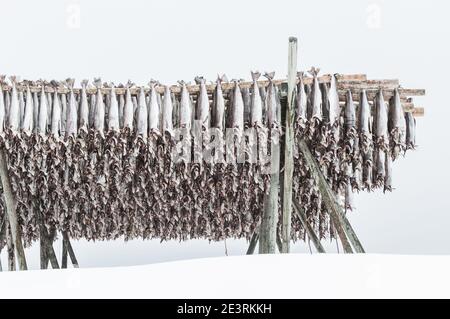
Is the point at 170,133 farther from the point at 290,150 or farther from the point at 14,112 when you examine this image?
the point at 14,112

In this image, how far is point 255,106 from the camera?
8.03 m

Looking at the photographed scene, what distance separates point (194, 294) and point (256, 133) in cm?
249

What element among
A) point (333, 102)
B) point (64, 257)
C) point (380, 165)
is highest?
point (333, 102)

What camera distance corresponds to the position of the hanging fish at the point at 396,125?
26.8 feet

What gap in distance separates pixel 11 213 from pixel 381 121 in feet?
12.7

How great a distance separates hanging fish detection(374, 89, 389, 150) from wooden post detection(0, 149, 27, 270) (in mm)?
3757

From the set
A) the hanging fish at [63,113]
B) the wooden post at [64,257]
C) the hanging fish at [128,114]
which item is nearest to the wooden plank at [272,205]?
the hanging fish at [128,114]

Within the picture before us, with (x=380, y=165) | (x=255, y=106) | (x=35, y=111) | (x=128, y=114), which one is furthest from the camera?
(x=380, y=165)

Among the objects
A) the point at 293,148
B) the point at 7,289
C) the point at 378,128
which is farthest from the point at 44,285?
the point at 378,128

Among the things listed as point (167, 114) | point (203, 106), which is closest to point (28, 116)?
point (167, 114)

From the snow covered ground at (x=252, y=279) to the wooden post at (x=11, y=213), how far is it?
6.49ft

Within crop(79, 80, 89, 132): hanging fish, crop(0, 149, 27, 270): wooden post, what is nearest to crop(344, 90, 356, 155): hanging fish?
crop(79, 80, 89, 132): hanging fish

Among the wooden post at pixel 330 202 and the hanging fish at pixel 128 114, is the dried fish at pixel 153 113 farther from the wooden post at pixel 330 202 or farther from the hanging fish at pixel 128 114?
the wooden post at pixel 330 202

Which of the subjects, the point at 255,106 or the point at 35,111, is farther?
the point at 35,111
